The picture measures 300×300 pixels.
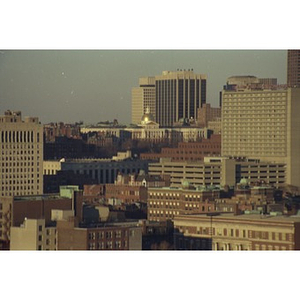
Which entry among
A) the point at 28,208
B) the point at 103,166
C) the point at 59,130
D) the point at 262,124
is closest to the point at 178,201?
the point at 59,130

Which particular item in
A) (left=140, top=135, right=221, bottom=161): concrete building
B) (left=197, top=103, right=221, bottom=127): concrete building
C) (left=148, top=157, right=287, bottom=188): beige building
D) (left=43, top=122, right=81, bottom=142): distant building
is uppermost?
(left=197, top=103, right=221, bottom=127): concrete building

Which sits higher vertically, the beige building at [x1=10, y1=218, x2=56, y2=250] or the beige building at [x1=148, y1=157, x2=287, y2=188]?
the beige building at [x1=148, y1=157, x2=287, y2=188]

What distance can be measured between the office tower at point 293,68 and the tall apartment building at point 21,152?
17.6 feet

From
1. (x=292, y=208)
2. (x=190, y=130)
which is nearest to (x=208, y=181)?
(x=190, y=130)

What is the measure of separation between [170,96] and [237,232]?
9.43 meters

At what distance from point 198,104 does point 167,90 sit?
33.0 inches

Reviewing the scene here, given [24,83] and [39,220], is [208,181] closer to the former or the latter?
[24,83]

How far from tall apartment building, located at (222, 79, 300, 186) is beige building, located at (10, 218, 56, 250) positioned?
31.9 feet

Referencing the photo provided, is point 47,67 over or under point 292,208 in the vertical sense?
over

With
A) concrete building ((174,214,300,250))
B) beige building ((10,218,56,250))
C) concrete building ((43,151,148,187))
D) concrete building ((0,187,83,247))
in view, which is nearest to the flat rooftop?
concrete building ((174,214,300,250))

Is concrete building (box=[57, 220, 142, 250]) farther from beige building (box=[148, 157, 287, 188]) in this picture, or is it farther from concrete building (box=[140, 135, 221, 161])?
concrete building (box=[140, 135, 221, 161])

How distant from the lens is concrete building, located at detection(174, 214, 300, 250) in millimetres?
35719

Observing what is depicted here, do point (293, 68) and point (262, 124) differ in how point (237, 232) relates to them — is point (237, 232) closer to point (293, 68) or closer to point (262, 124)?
point (293, 68)

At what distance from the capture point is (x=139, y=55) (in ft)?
134
